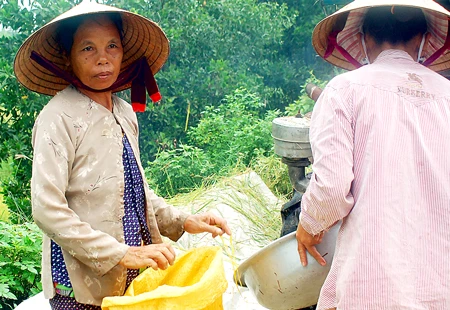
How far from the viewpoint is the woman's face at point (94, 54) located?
6.07ft

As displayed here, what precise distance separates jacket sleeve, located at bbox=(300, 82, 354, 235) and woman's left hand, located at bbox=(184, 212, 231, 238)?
0.37m

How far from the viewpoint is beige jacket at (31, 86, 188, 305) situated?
63.6 inches

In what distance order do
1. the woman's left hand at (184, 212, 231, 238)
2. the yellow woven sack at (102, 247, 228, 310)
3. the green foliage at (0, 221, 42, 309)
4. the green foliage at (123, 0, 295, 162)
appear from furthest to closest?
1. the green foliage at (123, 0, 295, 162)
2. the green foliage at (0, 221, 42, 309)
3. the woman's left hand at (184, 212, 231, 238)
4. the yellow woven sack at (102, 247, 228, 310)

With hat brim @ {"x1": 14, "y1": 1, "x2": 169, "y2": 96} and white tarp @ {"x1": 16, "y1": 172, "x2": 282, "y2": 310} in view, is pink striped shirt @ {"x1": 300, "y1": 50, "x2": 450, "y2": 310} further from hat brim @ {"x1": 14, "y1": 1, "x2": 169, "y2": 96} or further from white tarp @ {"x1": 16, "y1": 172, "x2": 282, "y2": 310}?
white tarp @ {"x1": 16, "y1": 172, "x2": 282, "y2": 310}

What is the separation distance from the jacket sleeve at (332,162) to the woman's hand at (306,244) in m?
0.22

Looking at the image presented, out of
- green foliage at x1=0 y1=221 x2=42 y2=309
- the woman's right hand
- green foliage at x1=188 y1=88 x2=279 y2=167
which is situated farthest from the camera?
green foliage at x1=188 y1=88 x2=279 y2=167

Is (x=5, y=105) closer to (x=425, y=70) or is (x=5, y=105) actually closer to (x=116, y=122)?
(x=116, y=122)

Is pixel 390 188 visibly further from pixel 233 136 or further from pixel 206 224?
pixel 233 136

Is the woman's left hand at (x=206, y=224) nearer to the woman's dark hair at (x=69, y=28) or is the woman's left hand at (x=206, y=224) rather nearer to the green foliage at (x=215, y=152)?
the woman's dark hair at (x=69, y=28)

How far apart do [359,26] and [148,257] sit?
4.03 ft

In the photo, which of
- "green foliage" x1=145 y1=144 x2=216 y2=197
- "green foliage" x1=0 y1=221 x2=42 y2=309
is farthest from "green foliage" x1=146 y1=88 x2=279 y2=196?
"green foliage" x1=0 y1=221 x2=42 y2=309

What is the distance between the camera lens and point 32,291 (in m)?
3.29

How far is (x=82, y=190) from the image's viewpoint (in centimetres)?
171

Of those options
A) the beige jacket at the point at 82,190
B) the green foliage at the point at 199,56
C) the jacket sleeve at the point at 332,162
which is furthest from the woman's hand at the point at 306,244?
the green foliage at the point at 199,56
